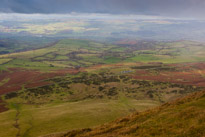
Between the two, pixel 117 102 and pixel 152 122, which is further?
pixel 117 102

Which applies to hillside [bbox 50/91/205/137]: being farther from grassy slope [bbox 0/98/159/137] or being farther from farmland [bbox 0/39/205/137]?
farmland [bbox 0/39/205/137]

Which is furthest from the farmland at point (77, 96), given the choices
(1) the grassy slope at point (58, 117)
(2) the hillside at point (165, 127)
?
(2) the hillside at point (165, 127)

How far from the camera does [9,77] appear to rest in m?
154

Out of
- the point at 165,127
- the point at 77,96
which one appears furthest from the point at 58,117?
the point at 165,127

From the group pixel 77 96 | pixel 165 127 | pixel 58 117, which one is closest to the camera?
pixel 165 127

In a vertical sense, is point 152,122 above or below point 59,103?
above

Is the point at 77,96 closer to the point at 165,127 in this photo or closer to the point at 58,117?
the point at 58,117

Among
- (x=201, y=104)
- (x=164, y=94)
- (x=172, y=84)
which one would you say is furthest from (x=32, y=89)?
(x=201, y=104)

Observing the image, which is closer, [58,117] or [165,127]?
[165,127]

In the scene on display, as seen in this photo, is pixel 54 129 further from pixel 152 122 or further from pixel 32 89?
pixel 32 89

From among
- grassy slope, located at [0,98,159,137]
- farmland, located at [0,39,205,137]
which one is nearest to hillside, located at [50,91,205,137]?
grassy slope, located at [0,98,159,137]

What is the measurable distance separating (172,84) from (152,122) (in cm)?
11140

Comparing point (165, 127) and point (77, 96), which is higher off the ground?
point (165, 127)

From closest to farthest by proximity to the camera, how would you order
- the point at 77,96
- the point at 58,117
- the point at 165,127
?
1. the point at 165,127
2. the point at 58,117
3. the point at 77,96
